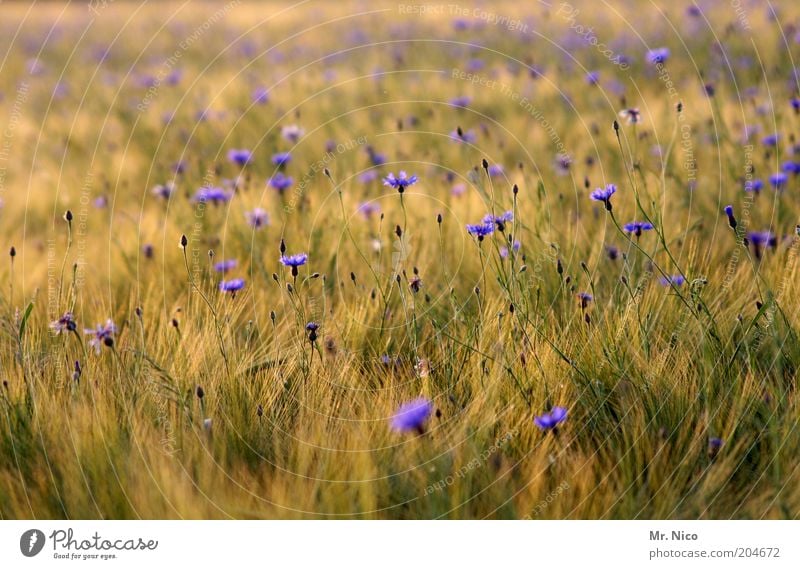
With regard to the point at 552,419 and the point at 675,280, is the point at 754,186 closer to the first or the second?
the point at 675,280

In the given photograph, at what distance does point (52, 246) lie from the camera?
3.18m

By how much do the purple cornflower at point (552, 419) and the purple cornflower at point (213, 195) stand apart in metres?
2.05

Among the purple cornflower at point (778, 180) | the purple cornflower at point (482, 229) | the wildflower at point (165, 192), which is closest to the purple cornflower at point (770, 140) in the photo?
the purple cornflower at point (778, 180)

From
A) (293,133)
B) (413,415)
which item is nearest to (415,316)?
(413,415)

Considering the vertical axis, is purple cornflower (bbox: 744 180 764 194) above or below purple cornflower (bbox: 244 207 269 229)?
below

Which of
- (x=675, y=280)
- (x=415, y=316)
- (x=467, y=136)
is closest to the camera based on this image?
(x=415, y=316)

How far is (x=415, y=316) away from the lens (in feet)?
7.43

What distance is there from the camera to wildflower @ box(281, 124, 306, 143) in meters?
4.12

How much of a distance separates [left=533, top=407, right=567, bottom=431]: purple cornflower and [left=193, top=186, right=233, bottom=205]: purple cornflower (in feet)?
6.73

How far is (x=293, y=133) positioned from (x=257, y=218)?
108 cm

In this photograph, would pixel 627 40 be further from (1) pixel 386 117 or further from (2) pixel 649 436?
(2) pixel 649 436

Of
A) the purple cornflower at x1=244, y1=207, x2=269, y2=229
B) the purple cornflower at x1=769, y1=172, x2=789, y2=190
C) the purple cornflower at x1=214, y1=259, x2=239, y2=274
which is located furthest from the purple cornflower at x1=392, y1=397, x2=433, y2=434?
the purple cornflower at x1=769, y1=172, x2=789, y2=190

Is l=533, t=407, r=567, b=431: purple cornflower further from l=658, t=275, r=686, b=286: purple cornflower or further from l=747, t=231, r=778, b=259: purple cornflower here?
l=747, t=231, r=778, b=259: purple cornflower
